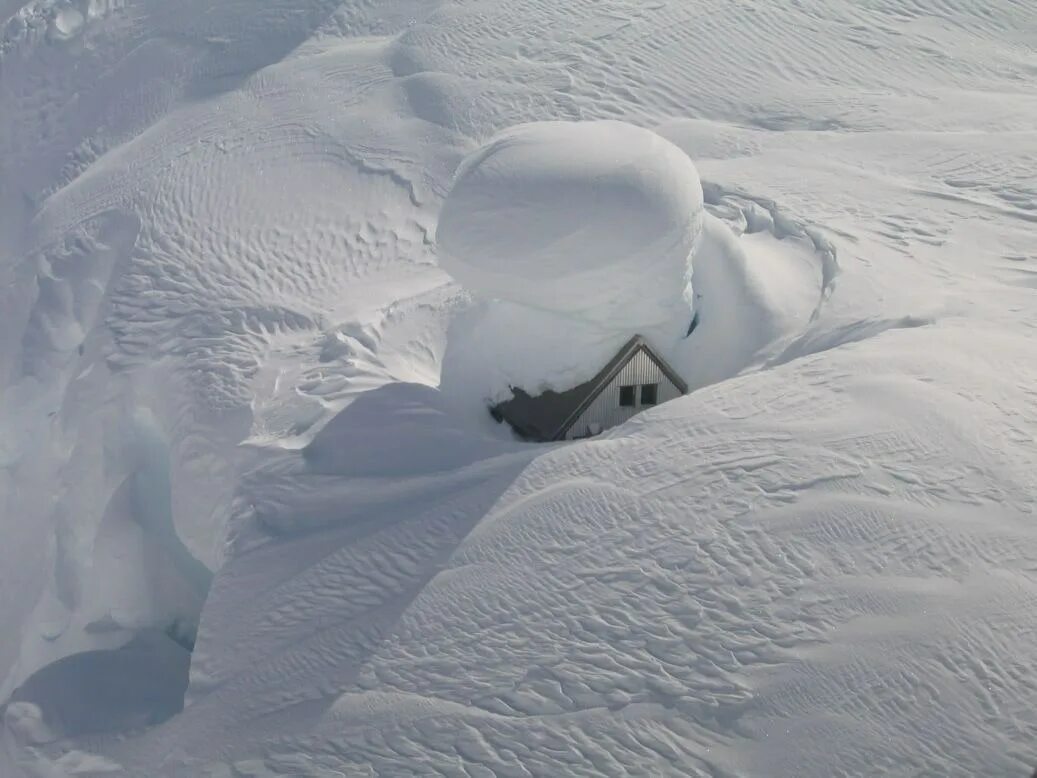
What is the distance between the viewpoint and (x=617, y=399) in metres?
13.4

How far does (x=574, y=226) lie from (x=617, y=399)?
1.88 m

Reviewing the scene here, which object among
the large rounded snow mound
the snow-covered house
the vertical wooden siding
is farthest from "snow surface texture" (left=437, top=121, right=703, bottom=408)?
the vertical wooden siding

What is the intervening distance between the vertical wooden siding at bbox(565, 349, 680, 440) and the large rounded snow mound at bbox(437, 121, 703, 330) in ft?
1.42

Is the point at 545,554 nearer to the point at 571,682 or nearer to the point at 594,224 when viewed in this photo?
the point at 571,682

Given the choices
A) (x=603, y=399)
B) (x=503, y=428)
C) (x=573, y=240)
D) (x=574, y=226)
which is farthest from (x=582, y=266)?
(x=503, y=428)

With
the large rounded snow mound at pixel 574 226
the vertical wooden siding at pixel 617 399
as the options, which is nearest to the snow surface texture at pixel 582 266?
the large rounded snow mound at pixel 574 226

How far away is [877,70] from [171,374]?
11654mm

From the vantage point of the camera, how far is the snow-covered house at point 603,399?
43.5 ft

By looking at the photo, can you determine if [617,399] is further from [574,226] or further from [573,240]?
[574,226]

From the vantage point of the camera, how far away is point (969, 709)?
10344 millimetres

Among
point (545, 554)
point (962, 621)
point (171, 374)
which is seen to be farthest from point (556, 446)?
point (171, 374)

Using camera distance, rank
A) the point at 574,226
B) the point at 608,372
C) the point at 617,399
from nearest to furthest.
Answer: the point at 574,226 < the point at 608,372 < the point at 617,399

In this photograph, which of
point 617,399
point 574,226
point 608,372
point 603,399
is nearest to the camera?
point 574,226

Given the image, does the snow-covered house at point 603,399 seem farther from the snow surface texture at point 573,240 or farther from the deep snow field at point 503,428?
the deep snow field at point 503,428
